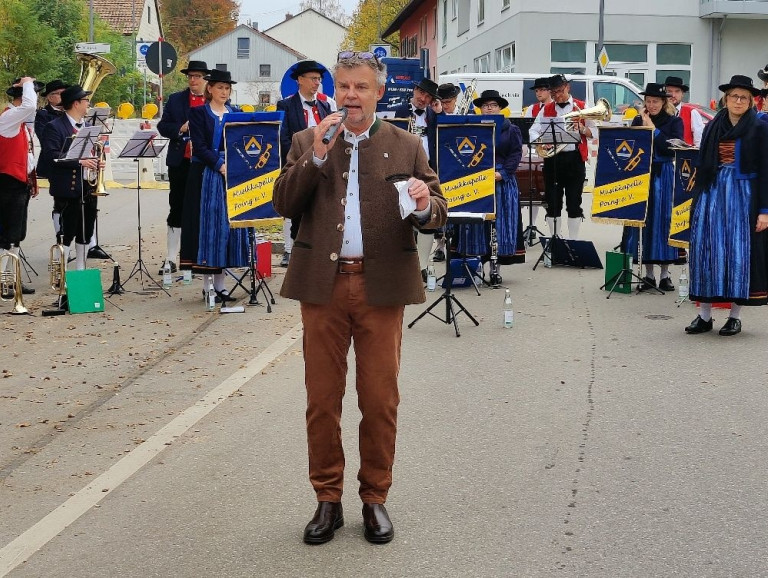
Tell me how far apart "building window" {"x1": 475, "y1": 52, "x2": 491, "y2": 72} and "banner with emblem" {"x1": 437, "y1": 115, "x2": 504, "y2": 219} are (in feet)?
101

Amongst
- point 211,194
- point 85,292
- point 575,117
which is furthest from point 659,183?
point 85,292

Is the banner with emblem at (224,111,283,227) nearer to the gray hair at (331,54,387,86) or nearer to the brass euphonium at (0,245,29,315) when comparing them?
the brass euphonium at (0,245,29,315)

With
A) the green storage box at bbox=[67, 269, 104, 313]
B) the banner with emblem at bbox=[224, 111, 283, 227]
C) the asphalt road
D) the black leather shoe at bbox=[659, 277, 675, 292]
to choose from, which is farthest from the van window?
the green storage box at bbox=[67, 269, 104, 313]

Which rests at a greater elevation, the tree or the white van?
the tree

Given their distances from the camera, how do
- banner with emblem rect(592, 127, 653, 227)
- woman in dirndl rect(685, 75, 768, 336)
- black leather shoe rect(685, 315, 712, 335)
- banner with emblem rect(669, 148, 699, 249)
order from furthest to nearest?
banner with emblem rect(592, 127, 653, 227), banner with emblem rect(669, 148, 699, 249), black leather shoe rect(685, 315, 712, 335), woman in dirndl rect(685, 75, 768, 336)

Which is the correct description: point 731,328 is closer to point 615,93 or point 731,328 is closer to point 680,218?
point 680,218

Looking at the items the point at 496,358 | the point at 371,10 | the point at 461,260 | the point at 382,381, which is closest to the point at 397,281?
the point at 382,381

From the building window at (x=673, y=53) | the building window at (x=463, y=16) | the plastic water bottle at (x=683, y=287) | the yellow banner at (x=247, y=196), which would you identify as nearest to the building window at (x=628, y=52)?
the building window at (x=673, y=53)

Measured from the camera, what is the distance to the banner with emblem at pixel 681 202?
11.6 metres

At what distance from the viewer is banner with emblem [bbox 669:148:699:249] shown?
11.6 m

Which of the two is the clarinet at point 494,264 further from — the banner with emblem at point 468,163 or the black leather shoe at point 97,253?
the black leather shoe at point 97,253

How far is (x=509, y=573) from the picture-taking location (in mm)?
4621

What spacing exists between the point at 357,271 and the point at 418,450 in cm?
176

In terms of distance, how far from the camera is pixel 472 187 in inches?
485
